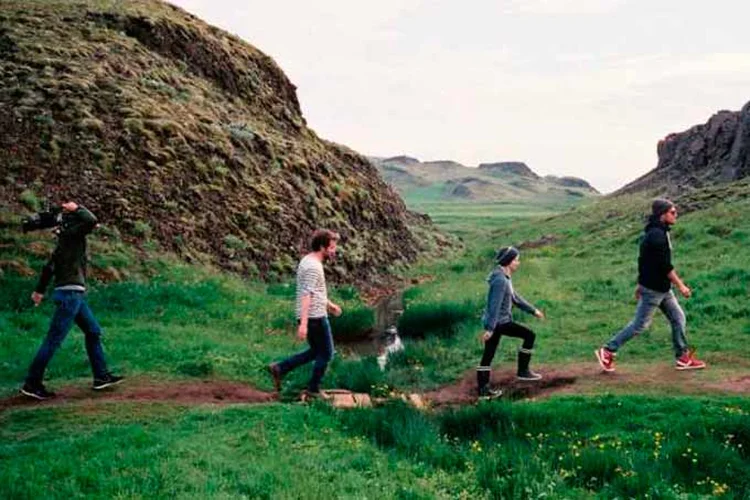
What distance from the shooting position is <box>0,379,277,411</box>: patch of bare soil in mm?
11828

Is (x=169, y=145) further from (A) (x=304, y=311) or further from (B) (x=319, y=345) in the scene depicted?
(A) (x=304, y=311)

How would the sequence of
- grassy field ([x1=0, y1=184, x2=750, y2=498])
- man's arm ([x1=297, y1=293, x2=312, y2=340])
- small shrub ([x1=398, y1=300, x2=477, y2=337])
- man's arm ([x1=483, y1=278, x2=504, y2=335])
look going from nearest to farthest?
1. grassy field ([x1=0, y1=184, x2=750, y2=498])
2. man's arm ([x1=297, y1=293, x2=312, y2=340])
3. man's arm ([x1=483, y1=278, x2=504, y2=335])
4. small shrub ([x1=398, y1=300, x2=477, y2=337])

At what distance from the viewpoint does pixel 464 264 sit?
126 feet

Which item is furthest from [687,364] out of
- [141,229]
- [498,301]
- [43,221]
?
[141,229]

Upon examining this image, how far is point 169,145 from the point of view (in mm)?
29859

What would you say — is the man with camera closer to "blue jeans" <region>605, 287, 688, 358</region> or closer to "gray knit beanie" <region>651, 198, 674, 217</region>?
"blue jeans" <region>605, 287, 688, 358</region>

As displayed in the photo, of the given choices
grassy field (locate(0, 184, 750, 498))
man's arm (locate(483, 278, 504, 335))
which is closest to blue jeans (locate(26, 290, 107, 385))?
grassy field (locate(0, 184, 750, 498))

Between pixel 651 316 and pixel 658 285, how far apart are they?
0.61 metres

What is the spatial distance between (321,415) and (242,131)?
84.0 ft

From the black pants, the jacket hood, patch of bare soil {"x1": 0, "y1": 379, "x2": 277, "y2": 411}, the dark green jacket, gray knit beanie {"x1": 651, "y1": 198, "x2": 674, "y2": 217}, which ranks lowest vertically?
patch of bare soil {"x1": 0, "y1": 379, "x2": 277, "y2": 411}

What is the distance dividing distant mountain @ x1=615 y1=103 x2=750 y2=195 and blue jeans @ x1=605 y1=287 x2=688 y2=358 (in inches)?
1342

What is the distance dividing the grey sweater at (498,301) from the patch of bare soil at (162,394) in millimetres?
3944

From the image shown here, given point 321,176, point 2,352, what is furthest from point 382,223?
point 2,352

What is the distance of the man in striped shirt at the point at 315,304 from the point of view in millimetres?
11875
